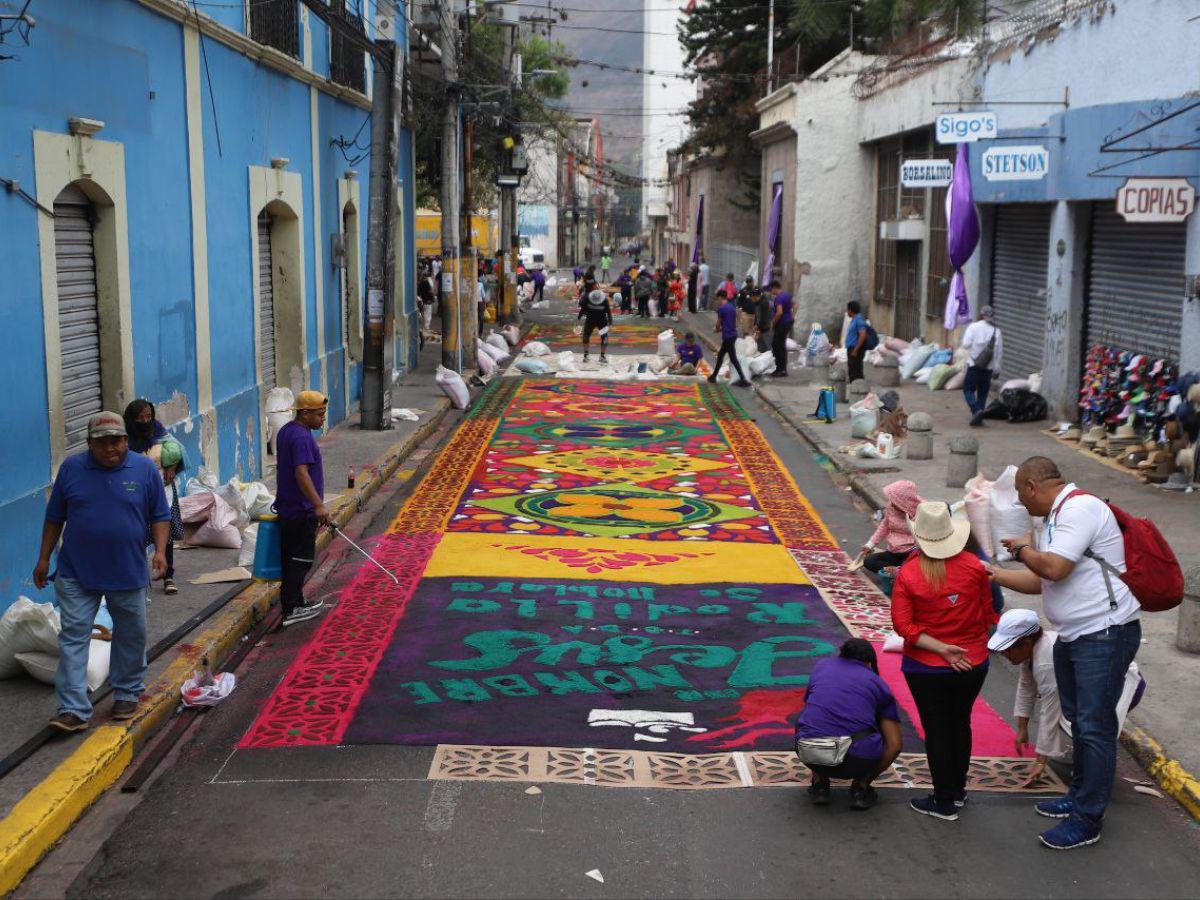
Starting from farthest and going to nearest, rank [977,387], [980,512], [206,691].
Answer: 1. [977,387]
2. [980,512]
3. [206,691]

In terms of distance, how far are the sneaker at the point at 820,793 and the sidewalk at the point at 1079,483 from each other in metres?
1.85

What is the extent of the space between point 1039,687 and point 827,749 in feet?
4.54

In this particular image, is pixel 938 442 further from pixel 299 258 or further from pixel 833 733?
pixel 833 733

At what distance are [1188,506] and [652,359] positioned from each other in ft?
58.1

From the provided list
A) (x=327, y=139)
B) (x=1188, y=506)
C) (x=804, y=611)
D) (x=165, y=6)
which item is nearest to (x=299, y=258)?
(x=327, y=139)

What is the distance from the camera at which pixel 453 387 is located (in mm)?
22328

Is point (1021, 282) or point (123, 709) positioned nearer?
point (123, 709)

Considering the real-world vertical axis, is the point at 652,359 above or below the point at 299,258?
below

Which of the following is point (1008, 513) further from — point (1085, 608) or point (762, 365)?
point (762, 365)

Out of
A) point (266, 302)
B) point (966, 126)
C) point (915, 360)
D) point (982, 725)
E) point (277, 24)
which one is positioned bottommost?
point (982, 725)

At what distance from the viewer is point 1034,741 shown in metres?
7.61

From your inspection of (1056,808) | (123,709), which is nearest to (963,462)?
(1056,808)

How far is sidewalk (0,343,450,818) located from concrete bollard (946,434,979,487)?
Result: 6.50 meters

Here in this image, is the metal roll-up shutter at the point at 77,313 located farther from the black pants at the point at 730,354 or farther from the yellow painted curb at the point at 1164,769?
the black pants at the point at 730,354
